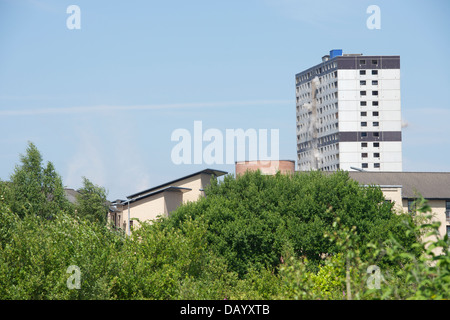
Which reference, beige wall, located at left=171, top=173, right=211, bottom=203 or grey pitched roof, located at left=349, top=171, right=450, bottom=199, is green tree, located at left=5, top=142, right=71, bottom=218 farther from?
grey pitched roof, located at left=349, top=171, right=450, bottom=199

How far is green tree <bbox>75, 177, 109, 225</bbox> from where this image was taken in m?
98.2

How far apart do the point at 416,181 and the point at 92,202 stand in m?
51.5

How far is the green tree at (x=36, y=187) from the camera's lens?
90875 mm

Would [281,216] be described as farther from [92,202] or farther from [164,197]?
[92,202]

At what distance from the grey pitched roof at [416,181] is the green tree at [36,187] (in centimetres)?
4488

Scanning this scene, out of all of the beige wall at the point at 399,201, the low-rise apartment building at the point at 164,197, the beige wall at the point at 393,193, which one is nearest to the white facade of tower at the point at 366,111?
the beige wall at the point at 399,201

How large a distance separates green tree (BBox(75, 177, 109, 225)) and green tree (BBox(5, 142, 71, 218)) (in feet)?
15.6

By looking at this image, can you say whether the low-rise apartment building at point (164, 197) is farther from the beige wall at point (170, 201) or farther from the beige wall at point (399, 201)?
the beige wall at point (399, 201)

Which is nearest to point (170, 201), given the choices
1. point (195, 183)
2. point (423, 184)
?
point (195, 183)

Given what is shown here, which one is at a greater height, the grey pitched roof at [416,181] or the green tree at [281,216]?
the grey pitched roof at [416,181]

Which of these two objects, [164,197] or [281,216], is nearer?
[281,216]

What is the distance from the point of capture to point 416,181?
10119 cm

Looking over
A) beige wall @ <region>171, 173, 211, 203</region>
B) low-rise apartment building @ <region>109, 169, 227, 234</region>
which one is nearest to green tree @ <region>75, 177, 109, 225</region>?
low-rise apartment building @ <region>109, 169, 227, 234</region>
